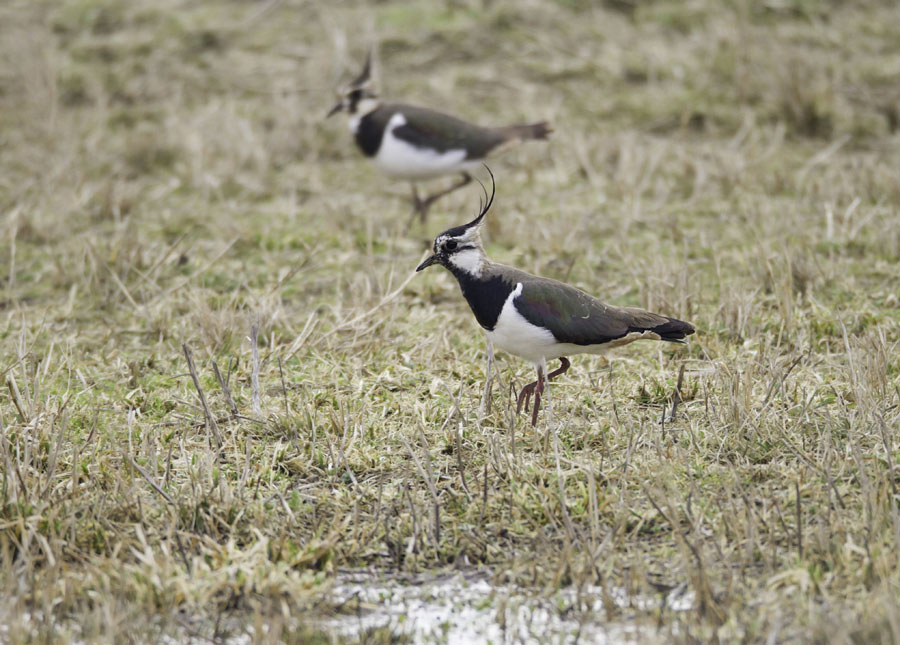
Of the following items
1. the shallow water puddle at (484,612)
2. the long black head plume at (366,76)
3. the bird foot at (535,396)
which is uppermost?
the long black head plume at (366,76)

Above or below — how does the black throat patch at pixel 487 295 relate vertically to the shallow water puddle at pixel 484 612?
above

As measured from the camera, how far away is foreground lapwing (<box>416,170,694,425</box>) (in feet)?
14.6

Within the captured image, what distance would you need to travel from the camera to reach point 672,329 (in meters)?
4.62

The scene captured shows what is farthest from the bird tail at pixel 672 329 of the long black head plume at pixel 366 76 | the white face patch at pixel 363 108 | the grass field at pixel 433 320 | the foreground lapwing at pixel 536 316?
the long black head plume at pixel 366 76

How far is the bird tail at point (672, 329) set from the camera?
15.1 feet

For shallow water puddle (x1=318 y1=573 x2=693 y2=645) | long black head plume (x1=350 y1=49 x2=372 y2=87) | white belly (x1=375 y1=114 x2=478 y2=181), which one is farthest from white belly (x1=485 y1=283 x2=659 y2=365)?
long black head plume (x1=350 y1=49 x2=372 y2=87)

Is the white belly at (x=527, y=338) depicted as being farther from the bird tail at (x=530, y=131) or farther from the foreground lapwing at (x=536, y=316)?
the bird tail at (x=530, y=131)

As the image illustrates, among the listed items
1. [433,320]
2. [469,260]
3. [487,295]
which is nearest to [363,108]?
[433,320]

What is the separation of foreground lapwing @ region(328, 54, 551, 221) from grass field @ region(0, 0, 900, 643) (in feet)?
1.21

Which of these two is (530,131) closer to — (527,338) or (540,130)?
(540,130)

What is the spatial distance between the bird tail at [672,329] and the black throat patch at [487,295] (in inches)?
24.9

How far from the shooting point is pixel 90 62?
405 inches

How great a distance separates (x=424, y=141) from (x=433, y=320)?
1771mm

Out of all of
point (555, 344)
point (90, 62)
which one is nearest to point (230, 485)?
point (555, 344)
